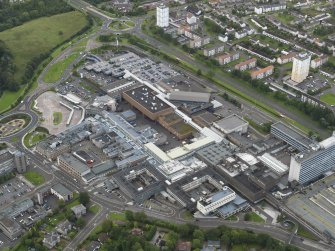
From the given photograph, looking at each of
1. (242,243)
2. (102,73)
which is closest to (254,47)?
(102,73)

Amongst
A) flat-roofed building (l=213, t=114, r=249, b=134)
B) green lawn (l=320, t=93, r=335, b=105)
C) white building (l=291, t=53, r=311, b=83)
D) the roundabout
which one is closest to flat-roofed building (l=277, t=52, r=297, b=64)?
white building (l=291, t=53, r=311, b=83)

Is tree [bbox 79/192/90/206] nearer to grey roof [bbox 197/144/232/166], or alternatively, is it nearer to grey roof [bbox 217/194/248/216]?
grey roof [bbox 217/194/248/216]

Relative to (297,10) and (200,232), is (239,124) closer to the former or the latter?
(200,232)

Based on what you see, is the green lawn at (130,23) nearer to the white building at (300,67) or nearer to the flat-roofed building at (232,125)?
the white building at (300,67)

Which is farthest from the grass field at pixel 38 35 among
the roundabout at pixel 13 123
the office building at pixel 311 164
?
the office building at pixel 311 164

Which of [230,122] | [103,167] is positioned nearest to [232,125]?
[230,122]

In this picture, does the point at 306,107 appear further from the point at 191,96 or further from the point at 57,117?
the point at 57,117
